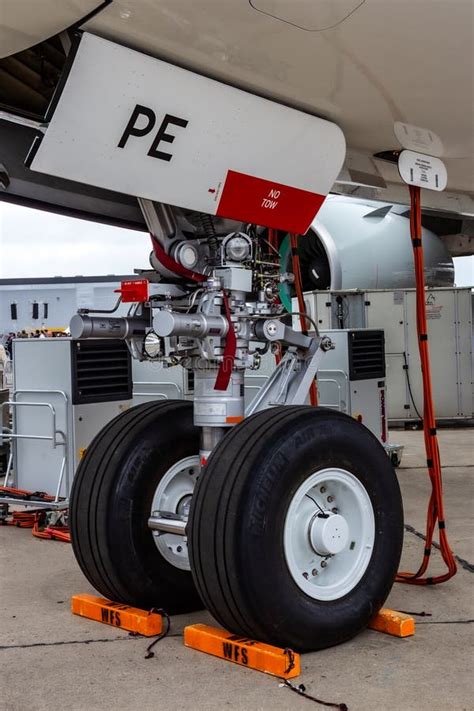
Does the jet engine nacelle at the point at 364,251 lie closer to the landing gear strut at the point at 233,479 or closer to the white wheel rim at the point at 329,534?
the landing gear strut at the point at 233,479

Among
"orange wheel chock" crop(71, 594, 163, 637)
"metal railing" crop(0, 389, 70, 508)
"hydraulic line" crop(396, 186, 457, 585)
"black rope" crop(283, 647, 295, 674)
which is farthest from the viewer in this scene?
"metal railing" crop(0, 389, 70, 508)

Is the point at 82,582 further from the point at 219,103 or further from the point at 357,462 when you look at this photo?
the point at 219,103

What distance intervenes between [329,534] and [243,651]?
500mm

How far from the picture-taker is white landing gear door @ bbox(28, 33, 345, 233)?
2674 mm

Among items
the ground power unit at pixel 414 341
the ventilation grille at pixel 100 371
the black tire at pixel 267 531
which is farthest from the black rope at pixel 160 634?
the ground power unit at pixel 414 341

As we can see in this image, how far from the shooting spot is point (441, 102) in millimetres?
3357

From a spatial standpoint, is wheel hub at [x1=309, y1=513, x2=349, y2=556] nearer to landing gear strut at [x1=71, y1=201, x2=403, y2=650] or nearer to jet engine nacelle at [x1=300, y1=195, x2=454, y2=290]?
landing gear strut at [x1=71, y1=201, x2=403, y2=650]

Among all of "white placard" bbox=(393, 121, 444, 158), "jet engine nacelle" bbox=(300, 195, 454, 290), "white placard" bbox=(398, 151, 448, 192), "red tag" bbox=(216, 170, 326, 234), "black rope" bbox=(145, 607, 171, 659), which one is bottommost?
"black rope" bbox=(145, 607, 171, 659)

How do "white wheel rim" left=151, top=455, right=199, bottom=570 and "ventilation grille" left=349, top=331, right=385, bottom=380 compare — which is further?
"ventilation grille" left=349, top=331, right=385, bottom=380

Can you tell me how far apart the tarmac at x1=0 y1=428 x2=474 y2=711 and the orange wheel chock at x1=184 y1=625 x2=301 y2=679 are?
28 millimetres

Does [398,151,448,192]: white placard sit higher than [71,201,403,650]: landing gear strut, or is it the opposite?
[398,151,448,192]: white placard

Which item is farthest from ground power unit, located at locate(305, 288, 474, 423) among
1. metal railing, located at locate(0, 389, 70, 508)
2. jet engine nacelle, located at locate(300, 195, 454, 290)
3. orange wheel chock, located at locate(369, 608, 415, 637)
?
orange wheel chock, located at locate(369, 608, 415, 637)

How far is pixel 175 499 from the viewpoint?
3576 millimetres

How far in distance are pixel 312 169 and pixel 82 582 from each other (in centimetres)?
229
